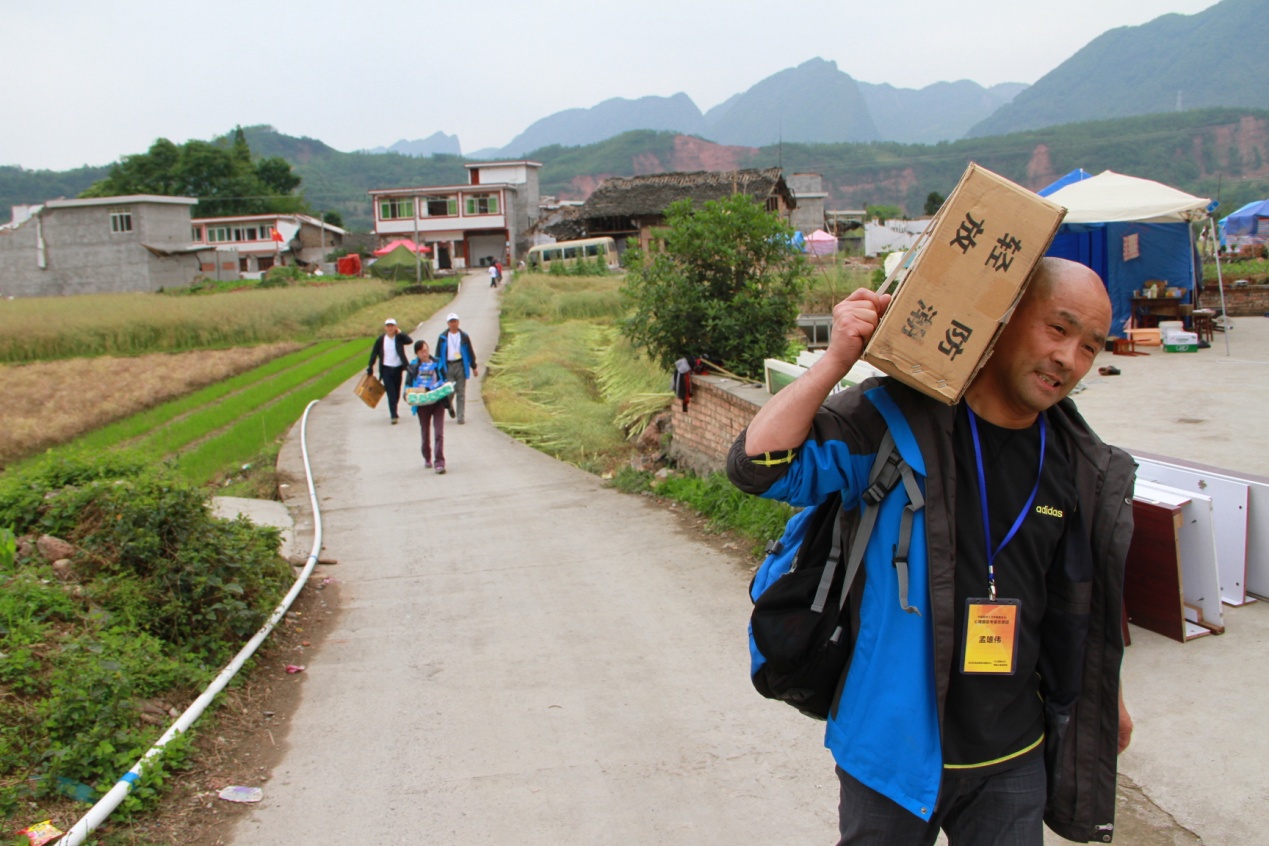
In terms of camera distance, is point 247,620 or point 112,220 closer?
point 247,620

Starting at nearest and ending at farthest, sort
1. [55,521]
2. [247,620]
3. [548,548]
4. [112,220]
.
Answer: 1. [247,620]
2. [55,521]
3. [548,548]
4. [112,220]

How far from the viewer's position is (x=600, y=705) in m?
4.90

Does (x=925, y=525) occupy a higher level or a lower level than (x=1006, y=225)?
lower

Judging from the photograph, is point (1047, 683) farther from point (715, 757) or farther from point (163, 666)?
point (163, 666)

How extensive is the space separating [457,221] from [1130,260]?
59742mm

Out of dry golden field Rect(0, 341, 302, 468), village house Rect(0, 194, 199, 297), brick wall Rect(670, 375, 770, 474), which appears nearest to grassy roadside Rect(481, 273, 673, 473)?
brick wall Rect(670, 375, 770, 474)

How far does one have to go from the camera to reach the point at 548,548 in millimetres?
8180

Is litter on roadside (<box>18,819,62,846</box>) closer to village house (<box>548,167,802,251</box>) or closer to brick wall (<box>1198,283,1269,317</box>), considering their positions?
brick wall (<box>1198,283,1269,317</box>)

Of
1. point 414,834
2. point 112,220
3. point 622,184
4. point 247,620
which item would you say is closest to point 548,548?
point 247,620

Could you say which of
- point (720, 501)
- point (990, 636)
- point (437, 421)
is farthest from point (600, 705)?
point (437, 421)

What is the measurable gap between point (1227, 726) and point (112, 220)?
222ft

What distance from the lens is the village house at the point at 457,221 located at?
69.3 meters

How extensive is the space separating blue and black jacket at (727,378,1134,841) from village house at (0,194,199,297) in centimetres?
6553

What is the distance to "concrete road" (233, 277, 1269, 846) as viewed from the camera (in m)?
3.71
